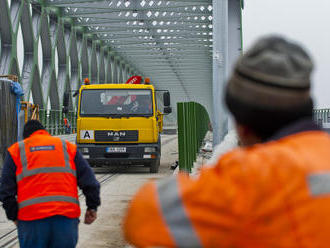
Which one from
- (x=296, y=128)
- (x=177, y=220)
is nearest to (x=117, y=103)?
(x=296, y=128)

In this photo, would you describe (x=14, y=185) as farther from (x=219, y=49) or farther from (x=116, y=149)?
(x=219, y=49)

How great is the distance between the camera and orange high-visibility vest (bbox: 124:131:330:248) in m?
1.13

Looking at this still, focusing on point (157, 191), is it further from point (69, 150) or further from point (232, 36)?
point (232, 36)

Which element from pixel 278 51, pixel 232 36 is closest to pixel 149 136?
pixel 232 36

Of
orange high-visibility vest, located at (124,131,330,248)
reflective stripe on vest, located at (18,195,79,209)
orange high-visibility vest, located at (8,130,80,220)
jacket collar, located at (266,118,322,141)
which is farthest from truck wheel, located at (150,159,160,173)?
orange high-visibility vest, located at (124,131,330,248)

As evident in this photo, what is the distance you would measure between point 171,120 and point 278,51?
78.2 meters

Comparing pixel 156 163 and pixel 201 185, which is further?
pixel 156 163

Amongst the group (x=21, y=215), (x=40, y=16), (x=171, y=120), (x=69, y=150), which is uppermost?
(x=40, y=16)

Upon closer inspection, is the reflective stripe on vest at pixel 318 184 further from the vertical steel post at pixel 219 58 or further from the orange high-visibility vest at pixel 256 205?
the vertical steel post at pixel 219 58

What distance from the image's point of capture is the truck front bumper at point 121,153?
13.2 m

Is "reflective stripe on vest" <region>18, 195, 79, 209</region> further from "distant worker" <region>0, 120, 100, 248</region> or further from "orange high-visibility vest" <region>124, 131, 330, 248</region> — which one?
"orange high-visibility vest" <region>124, 131, 330, 248</region>


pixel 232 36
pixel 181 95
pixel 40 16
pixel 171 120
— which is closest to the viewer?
pixel 232 36

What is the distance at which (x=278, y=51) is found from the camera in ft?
4.17

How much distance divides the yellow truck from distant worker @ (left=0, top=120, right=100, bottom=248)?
9.41 meters
